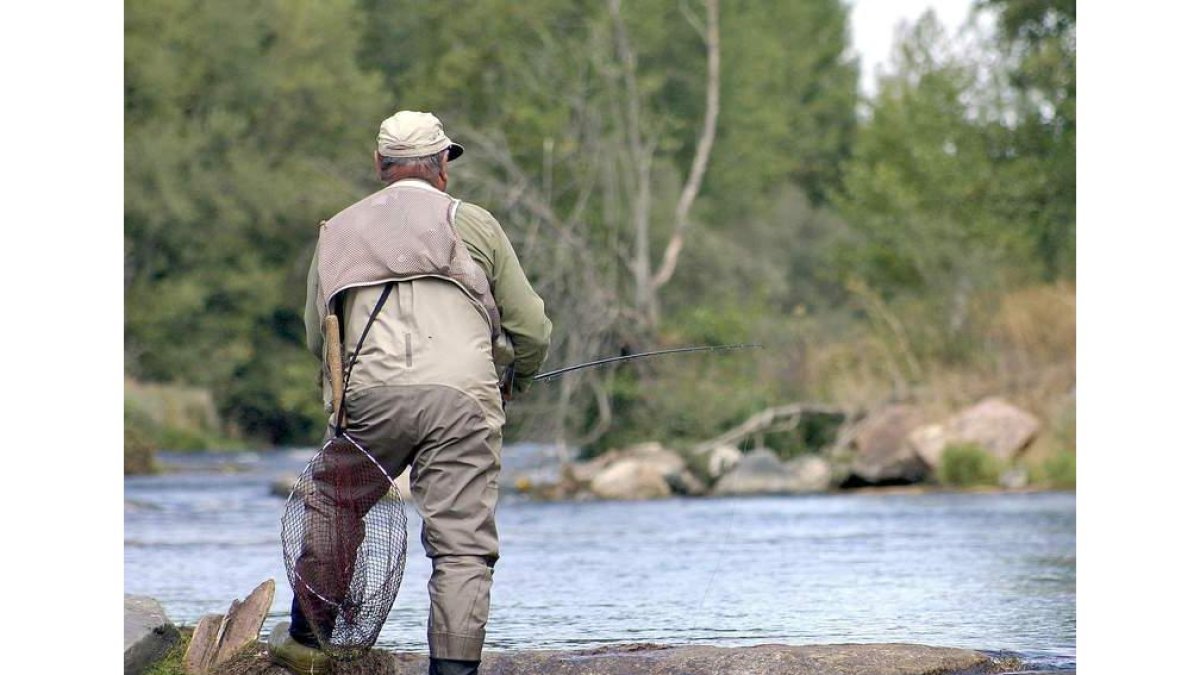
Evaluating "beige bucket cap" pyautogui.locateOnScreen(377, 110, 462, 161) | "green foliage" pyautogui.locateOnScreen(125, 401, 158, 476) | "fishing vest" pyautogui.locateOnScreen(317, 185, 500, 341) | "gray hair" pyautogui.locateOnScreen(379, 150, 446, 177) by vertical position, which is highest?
"beige bucket cap" pyautogui.locateOnScreen(377, 110, 462, 161)

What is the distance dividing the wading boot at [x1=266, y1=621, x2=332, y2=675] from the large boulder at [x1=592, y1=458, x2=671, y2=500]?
12.0 m

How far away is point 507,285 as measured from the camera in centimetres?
476

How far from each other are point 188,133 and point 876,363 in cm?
1821

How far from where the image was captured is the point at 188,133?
111 ft

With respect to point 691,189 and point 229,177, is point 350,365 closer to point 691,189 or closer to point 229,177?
point 691,189

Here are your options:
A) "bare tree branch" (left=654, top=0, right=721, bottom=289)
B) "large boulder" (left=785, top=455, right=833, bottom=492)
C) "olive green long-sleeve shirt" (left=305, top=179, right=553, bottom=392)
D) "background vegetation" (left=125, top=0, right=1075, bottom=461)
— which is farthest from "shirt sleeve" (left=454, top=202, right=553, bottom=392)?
"bare tree branch" (left=654, top=0, right=721, bottom=289)

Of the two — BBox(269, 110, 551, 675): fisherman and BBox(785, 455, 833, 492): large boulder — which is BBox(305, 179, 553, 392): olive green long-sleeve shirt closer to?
BBox(269, 110, 551, 675): fisherman

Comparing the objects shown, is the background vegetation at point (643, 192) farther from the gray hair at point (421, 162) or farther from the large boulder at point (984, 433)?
the gray hair at point (421, 162)

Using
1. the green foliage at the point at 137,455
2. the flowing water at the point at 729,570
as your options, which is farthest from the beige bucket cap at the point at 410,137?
the green foliage at the point at 137,455

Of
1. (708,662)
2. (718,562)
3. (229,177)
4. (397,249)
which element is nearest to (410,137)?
(397,249)

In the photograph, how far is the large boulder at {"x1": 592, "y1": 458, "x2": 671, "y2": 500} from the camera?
16.9 meters

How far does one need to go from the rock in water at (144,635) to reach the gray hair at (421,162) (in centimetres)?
139

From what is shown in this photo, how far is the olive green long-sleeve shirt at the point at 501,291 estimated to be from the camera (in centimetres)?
469
